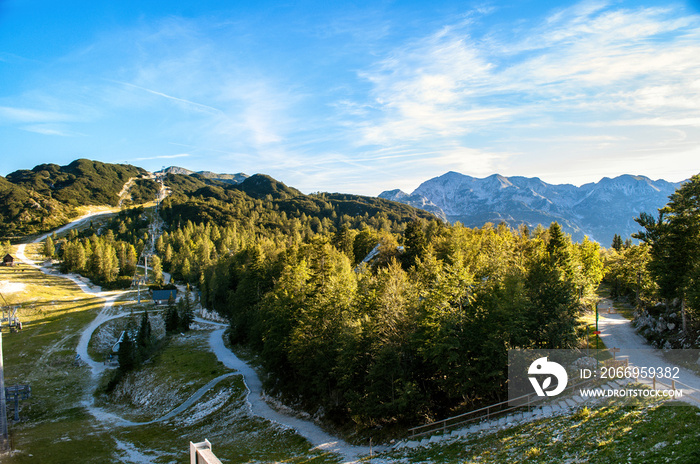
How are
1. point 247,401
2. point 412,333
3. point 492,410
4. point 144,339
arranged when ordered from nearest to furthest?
point 492,410 < point 412,333 < point 247,401 < point 144,339

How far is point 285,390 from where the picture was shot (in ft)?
140

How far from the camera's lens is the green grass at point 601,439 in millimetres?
14867

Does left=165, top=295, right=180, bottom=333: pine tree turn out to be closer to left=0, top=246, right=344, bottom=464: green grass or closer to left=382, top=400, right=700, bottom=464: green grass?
left=0, top=246, right=344, bottom=464: green grass

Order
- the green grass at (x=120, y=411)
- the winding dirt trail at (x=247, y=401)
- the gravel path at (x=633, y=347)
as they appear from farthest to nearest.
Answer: the green grass at (x=120, y=411)
the winding dirt trail at (x=247, y=401)
the gravel path at (x=633, y=347)

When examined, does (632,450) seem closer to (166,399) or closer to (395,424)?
(395,424)

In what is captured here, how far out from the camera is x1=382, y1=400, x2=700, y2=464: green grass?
14.9 m

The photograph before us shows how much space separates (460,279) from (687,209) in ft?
90.5

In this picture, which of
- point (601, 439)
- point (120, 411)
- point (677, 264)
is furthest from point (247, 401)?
point (677, 264)

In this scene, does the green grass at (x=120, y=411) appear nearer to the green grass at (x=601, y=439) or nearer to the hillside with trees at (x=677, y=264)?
the green grass at (x=601, y=439)

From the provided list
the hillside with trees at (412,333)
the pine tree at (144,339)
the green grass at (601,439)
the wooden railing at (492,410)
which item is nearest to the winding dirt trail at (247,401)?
the hillside with trees at (412,333)

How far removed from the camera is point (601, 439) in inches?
661

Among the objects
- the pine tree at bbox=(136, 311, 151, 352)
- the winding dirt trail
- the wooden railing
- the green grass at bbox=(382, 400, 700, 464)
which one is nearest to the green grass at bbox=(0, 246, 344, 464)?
the winding dirt trail

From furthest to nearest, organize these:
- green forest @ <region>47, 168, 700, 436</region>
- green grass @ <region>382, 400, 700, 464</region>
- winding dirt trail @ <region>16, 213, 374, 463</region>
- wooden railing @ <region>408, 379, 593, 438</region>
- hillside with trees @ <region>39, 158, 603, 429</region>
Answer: winding dirt trail @ <region>16, 213, 374, 463</region> → green forest @ <region>47, 168, 700, 436</region> → hillside with trees @ <region>39, 158, 603, 429</region> → wooden railing @ <region>408, 379, 593, 438</region> → green grass @ <region>382, 400, 700, 464</region>

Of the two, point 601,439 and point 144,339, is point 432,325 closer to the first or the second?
point 601,439
